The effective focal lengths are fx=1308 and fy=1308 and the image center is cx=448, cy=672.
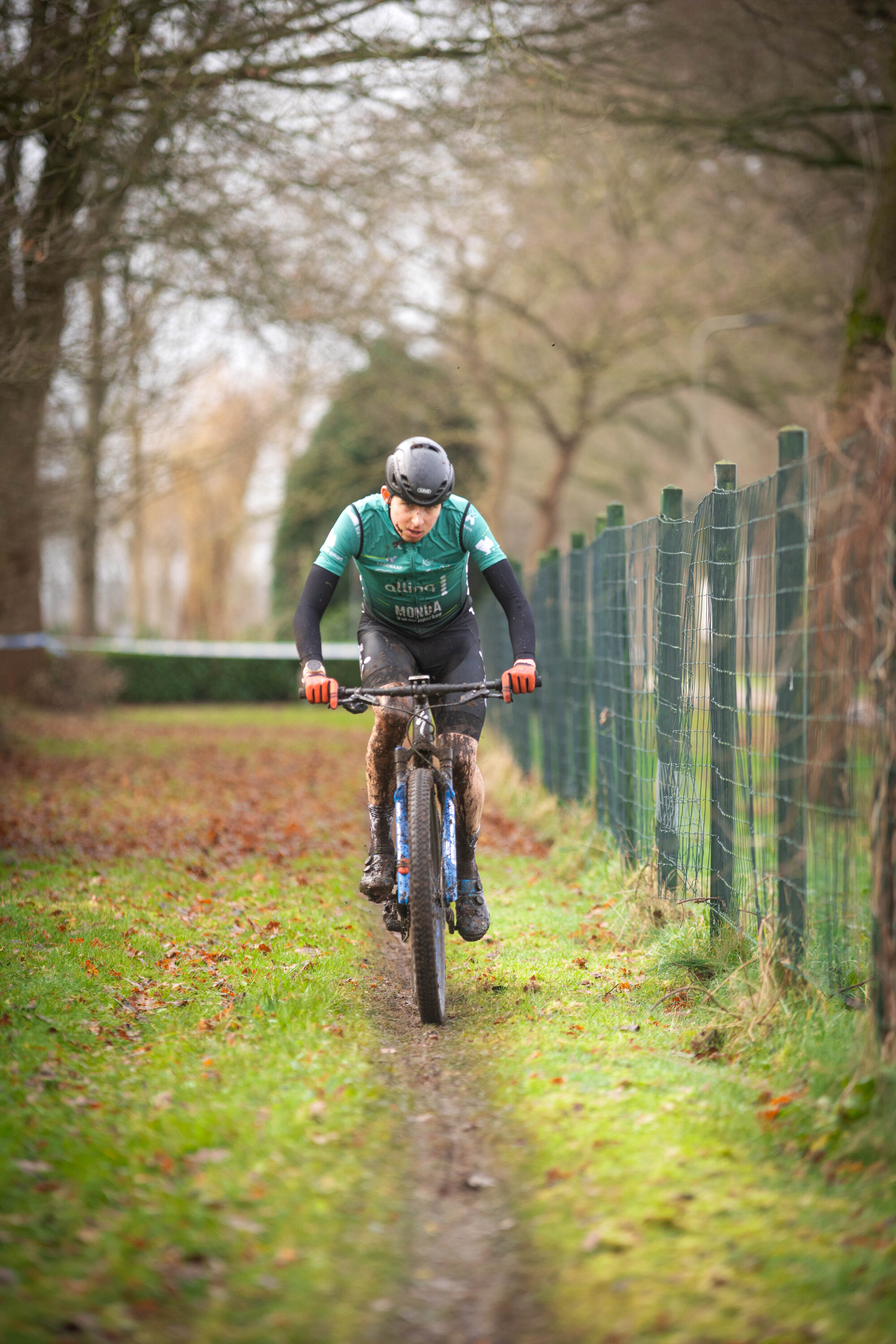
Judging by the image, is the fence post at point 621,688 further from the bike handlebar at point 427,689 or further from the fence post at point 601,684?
the bike handlebar at point 427,689

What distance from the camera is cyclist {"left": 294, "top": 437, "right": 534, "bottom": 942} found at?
5.33 metres

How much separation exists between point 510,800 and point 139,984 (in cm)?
580

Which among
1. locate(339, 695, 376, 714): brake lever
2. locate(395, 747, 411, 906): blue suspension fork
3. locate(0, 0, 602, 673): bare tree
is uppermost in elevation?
locate(0, 0, 602, 673): bare tree

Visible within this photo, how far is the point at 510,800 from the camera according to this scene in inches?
432

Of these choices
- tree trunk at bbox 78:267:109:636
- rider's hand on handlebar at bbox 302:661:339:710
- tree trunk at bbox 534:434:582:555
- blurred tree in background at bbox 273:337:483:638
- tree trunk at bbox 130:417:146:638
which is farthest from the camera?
tree trunk at bbox 534:434:582:555

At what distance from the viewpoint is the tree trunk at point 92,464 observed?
12.0 metres

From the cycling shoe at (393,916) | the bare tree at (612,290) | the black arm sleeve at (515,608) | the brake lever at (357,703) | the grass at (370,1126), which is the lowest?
the grass at (370,1126)

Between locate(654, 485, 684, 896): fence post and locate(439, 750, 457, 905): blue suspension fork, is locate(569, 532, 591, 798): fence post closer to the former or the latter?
locate(654, 485, 684, 896): fence post

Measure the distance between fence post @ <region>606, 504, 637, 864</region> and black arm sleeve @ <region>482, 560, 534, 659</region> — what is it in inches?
66.9

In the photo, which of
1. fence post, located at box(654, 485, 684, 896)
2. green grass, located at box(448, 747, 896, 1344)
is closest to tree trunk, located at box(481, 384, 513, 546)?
fence post, located at box(654, 485, 684, 896)

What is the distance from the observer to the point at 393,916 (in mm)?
5344

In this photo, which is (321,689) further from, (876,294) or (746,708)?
(876,294)

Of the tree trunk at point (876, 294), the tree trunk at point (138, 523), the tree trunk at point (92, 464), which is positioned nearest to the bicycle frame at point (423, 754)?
the tree trunk at point (876, 294)

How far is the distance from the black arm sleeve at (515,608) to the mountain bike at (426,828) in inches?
9.9
